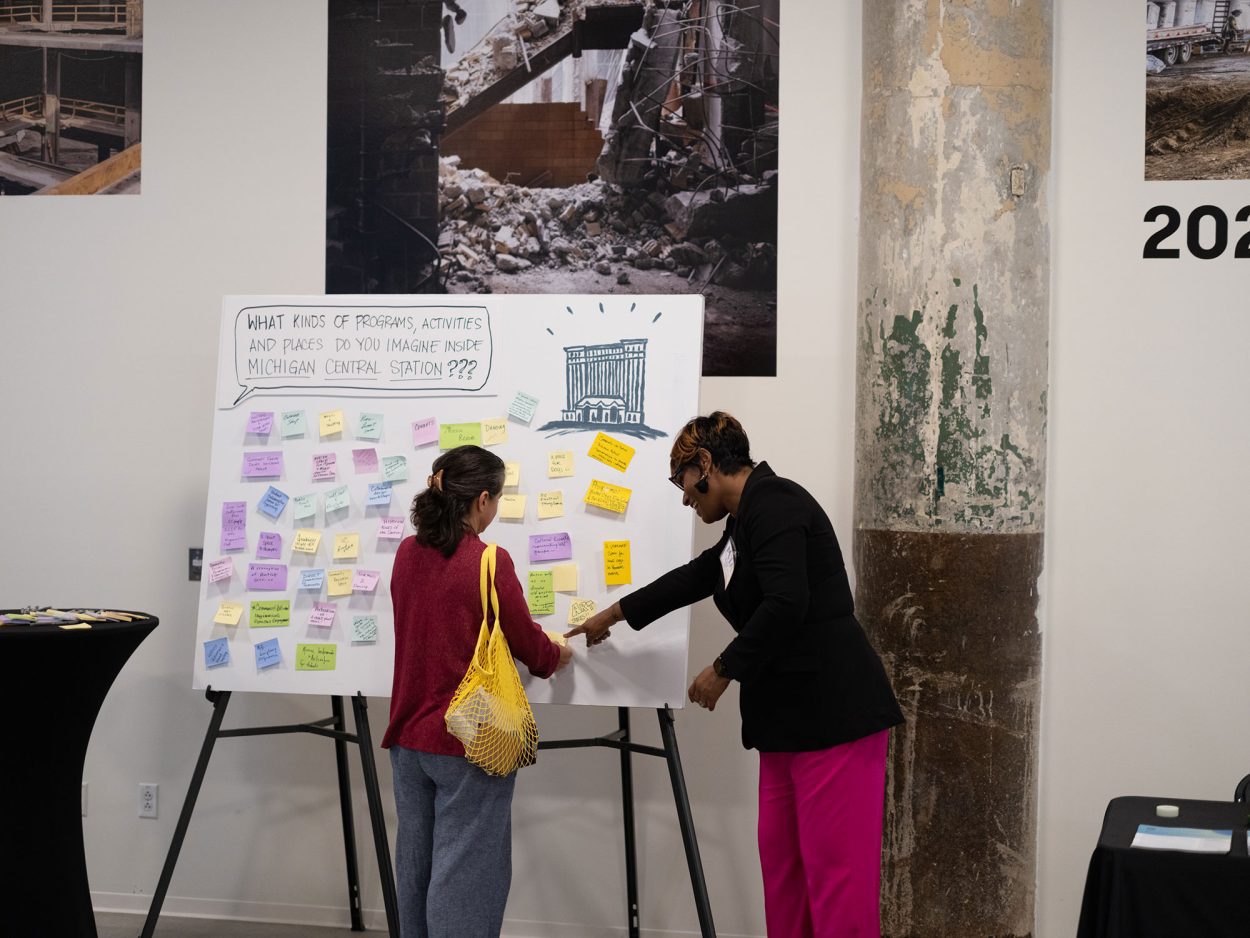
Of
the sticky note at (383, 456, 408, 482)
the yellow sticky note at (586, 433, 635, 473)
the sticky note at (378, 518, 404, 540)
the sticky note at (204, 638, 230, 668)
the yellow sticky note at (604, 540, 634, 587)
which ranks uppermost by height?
the yellow sticky note at (586, 433, 635, 473)

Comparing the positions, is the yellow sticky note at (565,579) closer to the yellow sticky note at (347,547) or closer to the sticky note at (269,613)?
the yellow sticky note at (347,547)

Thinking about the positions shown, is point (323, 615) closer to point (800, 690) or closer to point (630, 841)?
point (630, 841)

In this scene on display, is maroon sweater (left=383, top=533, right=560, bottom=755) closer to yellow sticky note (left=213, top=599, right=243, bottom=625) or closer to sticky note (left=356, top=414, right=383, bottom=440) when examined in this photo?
sticky note (left=356, top=414, right=383, bottom=440)

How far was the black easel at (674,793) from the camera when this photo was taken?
123 inches

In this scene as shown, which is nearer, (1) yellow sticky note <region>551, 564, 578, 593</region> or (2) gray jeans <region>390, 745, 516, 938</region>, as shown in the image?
(2) gray jeans <region>390, 745, 516, 938</region>

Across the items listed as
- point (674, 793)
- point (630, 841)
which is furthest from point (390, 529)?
point (630, 841)

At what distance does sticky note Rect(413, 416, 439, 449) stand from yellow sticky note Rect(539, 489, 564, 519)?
0.36m

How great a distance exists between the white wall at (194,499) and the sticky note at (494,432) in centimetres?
76

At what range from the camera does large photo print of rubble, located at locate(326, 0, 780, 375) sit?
3717 millimetres

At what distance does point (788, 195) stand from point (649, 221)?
0.44 meters

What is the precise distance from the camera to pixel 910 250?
11.3ft

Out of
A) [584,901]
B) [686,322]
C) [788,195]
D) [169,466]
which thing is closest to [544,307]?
[686,322]

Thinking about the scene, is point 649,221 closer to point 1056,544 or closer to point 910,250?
point 910,250

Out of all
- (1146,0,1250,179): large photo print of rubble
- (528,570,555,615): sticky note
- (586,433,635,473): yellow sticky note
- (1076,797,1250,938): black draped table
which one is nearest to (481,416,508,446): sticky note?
(586,433,635,473): yellow sticky note
